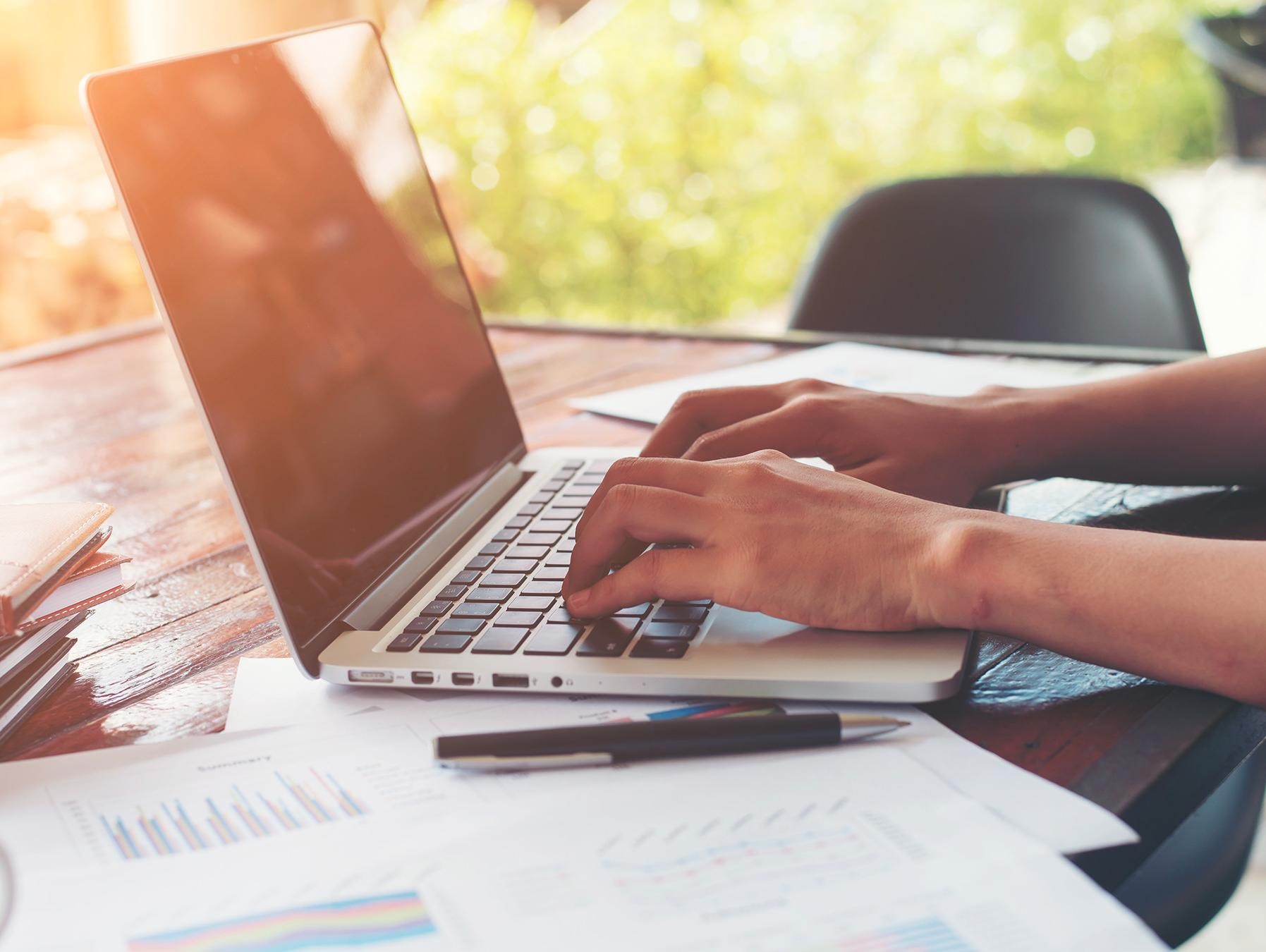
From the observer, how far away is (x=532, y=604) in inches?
26.5

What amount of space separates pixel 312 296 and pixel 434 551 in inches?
6.8

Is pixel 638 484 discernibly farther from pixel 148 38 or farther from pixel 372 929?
pixel 148 38

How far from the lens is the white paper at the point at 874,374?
1164 millimetres

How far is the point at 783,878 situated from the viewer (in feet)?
1.49

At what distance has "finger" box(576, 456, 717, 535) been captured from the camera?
67cm

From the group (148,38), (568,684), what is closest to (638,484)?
(568,684)

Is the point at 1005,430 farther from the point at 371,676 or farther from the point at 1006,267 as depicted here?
the point at 1006,267

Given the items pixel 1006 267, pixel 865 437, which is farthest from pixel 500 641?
pixel 1006 267

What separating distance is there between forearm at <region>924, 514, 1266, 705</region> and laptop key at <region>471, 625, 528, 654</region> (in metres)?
0.21

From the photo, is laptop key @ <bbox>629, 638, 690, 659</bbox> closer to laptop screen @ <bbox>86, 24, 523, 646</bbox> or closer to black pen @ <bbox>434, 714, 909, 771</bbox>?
black pen @ <bbox>434, 714, 909, 771</bbox>

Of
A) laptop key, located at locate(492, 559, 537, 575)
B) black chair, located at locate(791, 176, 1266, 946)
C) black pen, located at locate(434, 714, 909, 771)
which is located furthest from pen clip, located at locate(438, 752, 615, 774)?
black chair, located at locate(791, 176, 1266, 946)

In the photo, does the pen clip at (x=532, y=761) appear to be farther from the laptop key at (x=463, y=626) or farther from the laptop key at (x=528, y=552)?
the laptop key at (x=528, y=552)

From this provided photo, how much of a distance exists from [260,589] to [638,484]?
28 cm

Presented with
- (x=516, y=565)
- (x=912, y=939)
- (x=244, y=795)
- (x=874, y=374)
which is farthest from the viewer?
(x=874, y=374)
